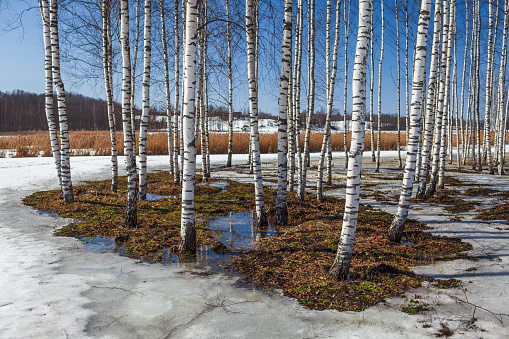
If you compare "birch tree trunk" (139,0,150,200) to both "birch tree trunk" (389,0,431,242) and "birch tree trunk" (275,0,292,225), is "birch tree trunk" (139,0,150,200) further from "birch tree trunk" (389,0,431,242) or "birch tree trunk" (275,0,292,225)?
"birch tree trunk" (389,0,431,242)

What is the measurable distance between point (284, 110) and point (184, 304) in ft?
13.4

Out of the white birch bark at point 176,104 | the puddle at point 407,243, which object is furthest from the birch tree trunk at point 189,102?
the white birch bark at point 176,104

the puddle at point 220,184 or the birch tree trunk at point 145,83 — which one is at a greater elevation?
the birch tree trunk at point 145,83

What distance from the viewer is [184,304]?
3.54 metres

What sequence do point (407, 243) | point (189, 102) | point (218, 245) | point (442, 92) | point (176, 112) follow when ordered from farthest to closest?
point (176, 112) → point (442, 92) → point (407, 243) → point (218, 245) → point (189, 102)

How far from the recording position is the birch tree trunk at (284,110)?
20.2ft

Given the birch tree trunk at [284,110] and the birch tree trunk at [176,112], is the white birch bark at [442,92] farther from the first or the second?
the birch tree trunk at [176,112]

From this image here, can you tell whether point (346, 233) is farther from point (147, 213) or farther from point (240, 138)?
point (240, 138)

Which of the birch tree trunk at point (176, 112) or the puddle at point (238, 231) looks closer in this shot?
the puddle at point (238, 231)

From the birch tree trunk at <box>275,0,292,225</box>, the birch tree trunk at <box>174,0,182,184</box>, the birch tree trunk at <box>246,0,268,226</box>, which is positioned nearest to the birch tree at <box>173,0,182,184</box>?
the birch tree trunk at <box>174,0,182,184</box>

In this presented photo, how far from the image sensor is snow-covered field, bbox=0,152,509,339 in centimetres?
298

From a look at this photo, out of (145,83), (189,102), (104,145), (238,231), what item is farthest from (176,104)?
(104,145)

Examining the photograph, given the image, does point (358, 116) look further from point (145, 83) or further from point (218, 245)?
point (145, 83)

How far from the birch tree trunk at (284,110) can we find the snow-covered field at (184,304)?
2692mm
